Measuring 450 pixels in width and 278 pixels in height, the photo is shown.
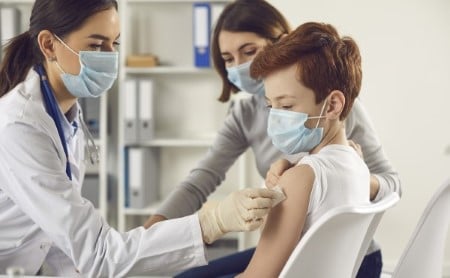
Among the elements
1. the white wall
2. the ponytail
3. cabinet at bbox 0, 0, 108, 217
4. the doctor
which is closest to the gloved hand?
the doctor

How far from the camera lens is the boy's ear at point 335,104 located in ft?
4.94

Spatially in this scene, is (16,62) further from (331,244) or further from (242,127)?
(331,244)

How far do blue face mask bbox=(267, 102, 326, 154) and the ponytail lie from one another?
62cm

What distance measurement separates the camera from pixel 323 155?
143 centimetres

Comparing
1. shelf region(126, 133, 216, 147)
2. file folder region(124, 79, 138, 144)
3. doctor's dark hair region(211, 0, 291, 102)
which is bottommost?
shelf region(126, 133, 216, 147)

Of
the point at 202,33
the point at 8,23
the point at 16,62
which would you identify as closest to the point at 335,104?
the point at 16,62

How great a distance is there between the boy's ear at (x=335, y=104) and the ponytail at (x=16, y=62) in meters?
0.73

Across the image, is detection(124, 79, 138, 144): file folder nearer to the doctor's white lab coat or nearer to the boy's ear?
the doctor's white lab coat

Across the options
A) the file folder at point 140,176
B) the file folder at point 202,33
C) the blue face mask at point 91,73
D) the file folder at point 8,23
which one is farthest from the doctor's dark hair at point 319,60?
the file folder at point 8,23

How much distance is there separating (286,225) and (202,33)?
8.07ft

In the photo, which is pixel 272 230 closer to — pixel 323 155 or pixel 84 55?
pixel 323 155

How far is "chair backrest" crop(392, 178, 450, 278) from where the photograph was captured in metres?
1.37

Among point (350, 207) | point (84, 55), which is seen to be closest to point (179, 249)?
point (350, 207)

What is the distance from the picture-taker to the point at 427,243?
140cm
